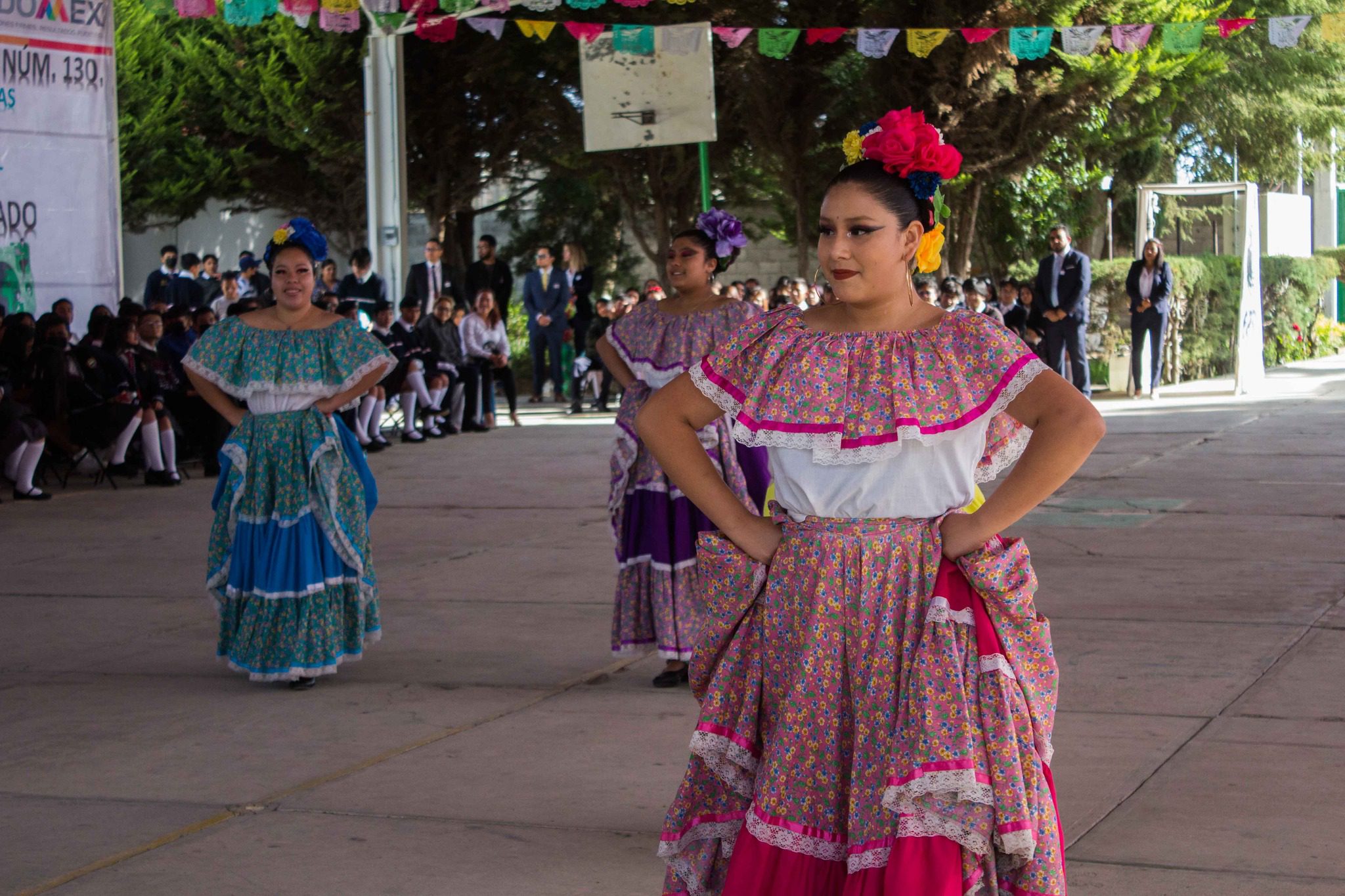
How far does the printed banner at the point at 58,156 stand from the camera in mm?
13117

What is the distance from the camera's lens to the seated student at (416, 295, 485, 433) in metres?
16.6

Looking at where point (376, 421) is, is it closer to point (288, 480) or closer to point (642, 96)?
point (642, 96)

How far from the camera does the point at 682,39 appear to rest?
14992mm

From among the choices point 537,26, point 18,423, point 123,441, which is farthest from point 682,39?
point 18,423

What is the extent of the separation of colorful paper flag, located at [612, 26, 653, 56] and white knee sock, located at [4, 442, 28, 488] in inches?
246

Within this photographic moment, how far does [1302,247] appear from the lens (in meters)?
28.9

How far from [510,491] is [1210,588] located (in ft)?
18.7

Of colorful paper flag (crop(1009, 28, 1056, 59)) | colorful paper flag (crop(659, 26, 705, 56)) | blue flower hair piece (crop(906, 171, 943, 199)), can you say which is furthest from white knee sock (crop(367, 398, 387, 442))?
blue flower hair piece (crop(906, 171, 943, 199))

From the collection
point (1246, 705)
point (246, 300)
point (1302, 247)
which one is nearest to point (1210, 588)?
point (1246, 705)

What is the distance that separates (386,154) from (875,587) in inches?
608

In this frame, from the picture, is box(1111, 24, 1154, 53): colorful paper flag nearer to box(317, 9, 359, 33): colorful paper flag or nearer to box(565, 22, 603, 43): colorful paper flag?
box(565, 22, 603, 43): colorful paper flag

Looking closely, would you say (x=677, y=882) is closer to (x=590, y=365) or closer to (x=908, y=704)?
(x=908, y=704)

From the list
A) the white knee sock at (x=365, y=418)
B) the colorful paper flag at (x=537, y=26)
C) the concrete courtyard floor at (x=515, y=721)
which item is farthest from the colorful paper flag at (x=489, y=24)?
the concrete courtyard floor at (x=515, y=721)

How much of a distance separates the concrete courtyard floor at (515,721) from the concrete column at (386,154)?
7508mm
